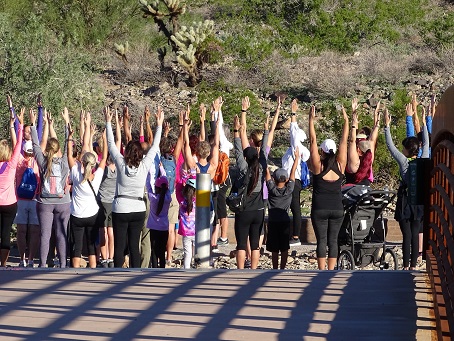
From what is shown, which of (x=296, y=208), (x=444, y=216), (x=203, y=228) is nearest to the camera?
(x=444, y=216)

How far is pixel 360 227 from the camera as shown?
11.1 meters

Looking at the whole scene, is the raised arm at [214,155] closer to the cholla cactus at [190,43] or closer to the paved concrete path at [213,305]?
the paved concrete path at [213,305]

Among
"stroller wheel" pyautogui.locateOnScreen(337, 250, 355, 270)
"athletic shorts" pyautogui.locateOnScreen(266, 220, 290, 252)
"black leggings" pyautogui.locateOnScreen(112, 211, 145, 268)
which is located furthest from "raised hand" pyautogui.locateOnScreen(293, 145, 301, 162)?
"black leggings" pyautogui.locateOnScreen(112, 211, 145, 268)

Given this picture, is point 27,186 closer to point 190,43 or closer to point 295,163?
point 295,163

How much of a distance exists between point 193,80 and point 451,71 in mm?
7151

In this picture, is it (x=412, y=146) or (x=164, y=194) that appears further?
(x=412, y=146)

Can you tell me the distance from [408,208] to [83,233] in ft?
11.2

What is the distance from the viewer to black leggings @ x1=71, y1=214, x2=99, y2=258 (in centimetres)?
1087

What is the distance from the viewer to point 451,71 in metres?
29.1

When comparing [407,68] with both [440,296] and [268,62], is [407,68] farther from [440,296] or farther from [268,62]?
[440,296]

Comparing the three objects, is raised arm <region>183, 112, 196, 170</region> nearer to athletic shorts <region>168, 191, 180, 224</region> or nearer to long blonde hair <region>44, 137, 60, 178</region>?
athletic shorts <region>168, 191, 180, 224</region>

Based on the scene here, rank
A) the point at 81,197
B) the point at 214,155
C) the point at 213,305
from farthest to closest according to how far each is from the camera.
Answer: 1. the point at 214,155
2. the point at 81,197
3. the point at 213,305

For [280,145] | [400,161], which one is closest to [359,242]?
[400,161]

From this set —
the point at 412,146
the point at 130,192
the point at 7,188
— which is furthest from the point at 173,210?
the point at 412,146
